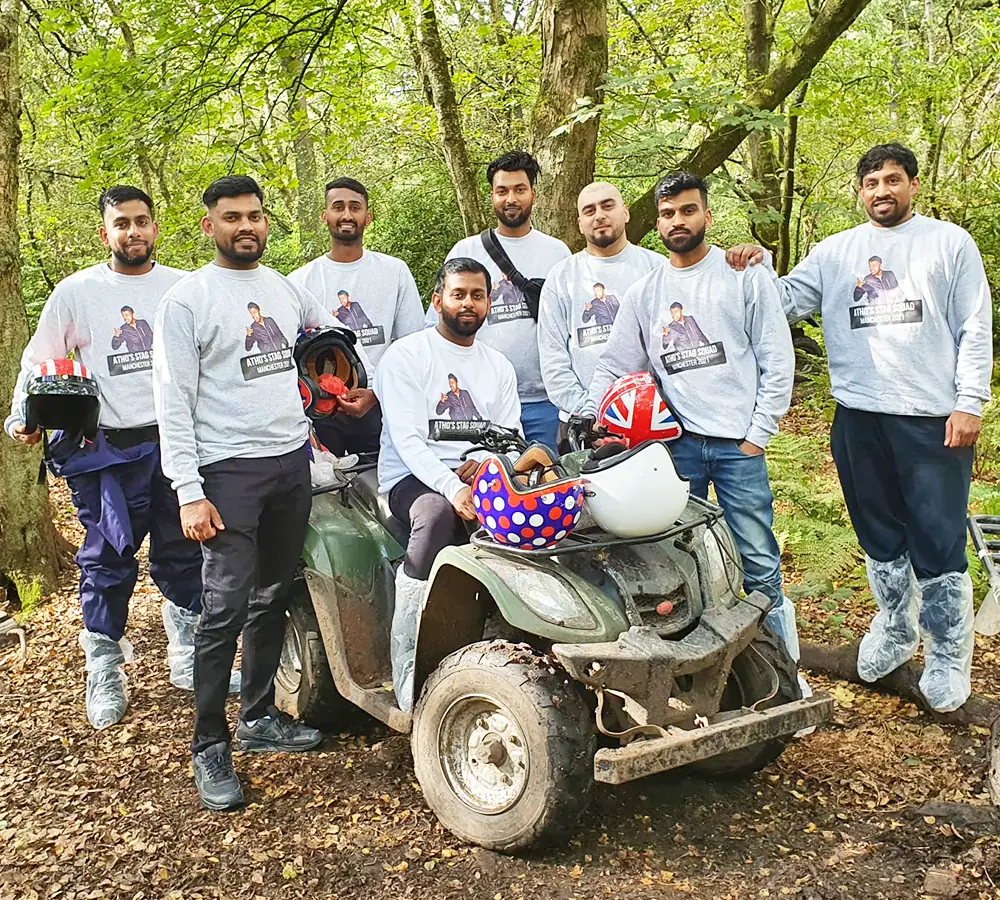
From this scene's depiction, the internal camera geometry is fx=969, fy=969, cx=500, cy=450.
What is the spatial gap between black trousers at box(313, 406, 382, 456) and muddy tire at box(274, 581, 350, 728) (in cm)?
75

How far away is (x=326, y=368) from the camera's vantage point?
4648 millimetres

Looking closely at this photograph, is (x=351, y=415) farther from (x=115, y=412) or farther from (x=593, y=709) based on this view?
(x=593, y=709)

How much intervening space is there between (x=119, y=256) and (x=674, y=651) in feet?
11.0

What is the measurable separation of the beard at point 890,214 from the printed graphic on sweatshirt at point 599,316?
126 centimetres

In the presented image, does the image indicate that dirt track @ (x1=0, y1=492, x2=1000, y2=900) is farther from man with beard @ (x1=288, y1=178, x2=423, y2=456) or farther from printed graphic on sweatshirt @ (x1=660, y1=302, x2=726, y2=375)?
man with beard @ (x1=288, y1=178, x2=423, y2=456)

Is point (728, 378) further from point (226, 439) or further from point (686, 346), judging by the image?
point (226, 439)

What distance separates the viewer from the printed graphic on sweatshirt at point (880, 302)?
4367 mm

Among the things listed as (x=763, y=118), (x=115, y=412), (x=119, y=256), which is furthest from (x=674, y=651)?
(x=763, y=118)

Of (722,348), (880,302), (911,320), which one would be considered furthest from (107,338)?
(911,320)

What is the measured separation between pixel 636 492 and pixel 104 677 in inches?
120

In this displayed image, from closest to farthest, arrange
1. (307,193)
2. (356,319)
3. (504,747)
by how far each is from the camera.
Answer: (504,747) < (356,319) < (307,193)

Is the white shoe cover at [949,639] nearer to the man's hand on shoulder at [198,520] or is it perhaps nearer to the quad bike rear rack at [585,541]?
the quad bike rear rack at [585,541]

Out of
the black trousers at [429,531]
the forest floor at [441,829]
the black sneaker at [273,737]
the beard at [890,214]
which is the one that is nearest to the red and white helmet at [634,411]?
the black trousers at [429,531]

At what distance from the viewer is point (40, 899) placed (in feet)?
11.1
